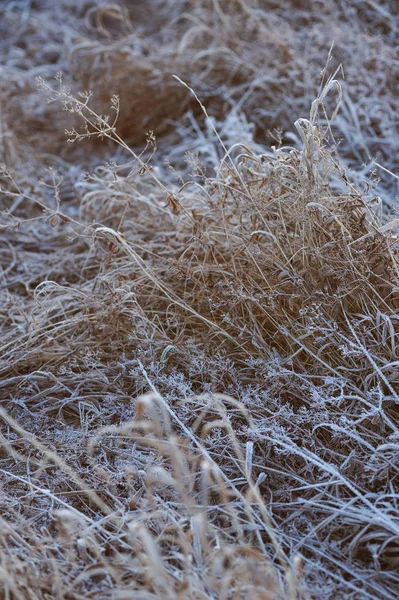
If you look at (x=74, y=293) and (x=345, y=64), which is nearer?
(x=74, y=293)

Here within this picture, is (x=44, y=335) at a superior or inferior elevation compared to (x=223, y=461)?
inferior

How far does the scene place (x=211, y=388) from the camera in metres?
1.59

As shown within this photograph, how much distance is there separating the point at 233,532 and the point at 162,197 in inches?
50.5

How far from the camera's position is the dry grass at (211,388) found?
48.2 inches

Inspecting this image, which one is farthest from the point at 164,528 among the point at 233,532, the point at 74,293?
the point at 74,293

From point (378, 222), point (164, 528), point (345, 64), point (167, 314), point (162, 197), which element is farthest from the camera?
point (345, 64)

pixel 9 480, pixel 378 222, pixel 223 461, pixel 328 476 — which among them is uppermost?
pixel 378 222

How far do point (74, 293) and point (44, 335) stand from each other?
0.46 ft

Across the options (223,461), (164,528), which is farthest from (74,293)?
(164,528)

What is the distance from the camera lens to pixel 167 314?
5.95 feet

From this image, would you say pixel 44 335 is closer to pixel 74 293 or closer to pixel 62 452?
pixel 74 293

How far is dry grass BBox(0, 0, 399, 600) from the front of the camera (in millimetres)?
1225

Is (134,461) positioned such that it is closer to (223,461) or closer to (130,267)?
(223,461)

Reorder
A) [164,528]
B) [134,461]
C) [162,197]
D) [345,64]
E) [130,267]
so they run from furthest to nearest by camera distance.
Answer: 1. [345,64]
2. [162,197]
3. [130,267]
4. [134,461]
5. [164,528]
